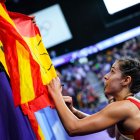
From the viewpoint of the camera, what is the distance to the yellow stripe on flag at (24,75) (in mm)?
2621

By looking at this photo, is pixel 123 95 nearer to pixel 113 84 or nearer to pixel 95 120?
pixel 113 84

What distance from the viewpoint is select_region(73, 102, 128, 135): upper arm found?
8.74 ft

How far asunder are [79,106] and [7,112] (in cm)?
1106

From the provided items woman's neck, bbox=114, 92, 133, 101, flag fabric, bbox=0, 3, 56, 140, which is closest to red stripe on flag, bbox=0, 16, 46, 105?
flag fabric, bbox=0, 3, 56, 140

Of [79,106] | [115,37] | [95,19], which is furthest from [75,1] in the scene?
[79,106]

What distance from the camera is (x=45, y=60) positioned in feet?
10.2

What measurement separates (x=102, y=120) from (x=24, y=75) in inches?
24.9

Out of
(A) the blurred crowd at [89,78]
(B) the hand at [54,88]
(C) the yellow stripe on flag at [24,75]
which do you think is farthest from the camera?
(A) the blurred crowd at [89,78]

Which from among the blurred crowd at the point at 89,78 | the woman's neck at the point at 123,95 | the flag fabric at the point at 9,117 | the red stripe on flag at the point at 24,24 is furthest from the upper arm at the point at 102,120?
the blurred crowd at the point at 89,78

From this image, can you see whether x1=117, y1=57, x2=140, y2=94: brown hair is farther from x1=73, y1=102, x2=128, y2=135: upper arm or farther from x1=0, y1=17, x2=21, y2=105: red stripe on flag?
x1=0, y1=17, x2=21, y2=105: red stripe on flag

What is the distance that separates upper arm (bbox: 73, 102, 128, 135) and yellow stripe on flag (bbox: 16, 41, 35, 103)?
1.31 ft

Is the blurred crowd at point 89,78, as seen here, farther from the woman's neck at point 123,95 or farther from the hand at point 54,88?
the hand at point 54,88

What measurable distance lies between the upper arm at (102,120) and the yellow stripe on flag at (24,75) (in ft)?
1.31

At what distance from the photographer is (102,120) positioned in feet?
8.77
